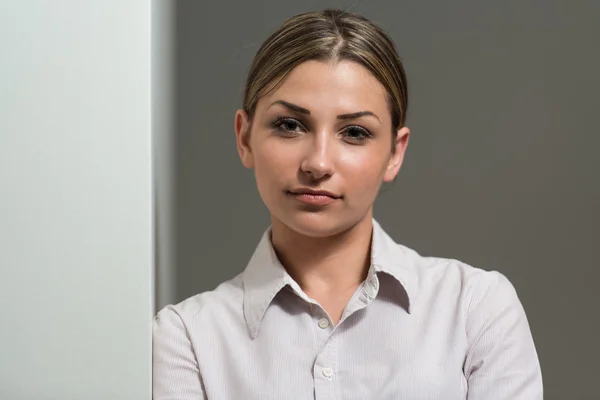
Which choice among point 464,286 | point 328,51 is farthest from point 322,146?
point 464,286

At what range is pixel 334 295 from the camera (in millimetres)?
1839

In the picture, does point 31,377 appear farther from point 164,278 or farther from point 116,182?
point 164,278

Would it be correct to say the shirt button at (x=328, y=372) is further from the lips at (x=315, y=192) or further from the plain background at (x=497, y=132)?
the plain background at (x=497, y=132)

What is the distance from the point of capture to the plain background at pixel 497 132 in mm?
3232

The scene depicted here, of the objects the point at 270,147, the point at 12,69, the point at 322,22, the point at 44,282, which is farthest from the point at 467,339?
the point at 12,69

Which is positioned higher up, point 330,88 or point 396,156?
point 330,88

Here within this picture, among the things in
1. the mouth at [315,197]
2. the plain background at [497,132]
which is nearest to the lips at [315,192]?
the mouth at [315,197]

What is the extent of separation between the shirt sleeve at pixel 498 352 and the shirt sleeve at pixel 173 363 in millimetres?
479

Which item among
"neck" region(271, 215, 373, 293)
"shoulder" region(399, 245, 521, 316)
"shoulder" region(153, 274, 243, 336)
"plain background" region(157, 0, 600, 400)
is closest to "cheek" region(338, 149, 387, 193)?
"neck" region(271, 215, 373, 293)

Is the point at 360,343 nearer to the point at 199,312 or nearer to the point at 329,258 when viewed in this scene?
the point at 329,258

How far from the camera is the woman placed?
172cm

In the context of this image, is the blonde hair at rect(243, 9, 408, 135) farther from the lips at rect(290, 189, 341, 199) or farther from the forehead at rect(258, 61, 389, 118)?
the lips at rect(290, 189, 341, 199)

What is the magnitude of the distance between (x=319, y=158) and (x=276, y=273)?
26 cm

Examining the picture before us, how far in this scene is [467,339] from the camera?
178cm
